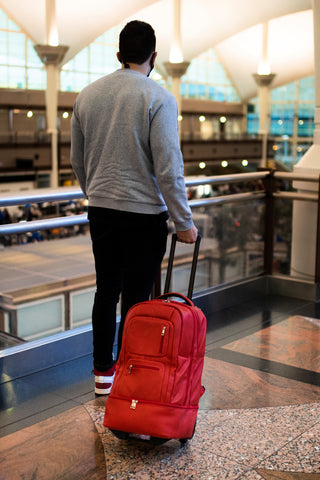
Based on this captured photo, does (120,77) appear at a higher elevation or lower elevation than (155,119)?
higher

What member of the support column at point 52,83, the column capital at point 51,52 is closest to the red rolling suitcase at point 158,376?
the support column at point 52,83

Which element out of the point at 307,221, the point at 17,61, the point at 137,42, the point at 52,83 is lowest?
the point at 307,221

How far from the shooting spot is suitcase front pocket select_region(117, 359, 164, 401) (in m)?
2.44

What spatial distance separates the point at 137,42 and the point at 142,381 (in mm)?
1474

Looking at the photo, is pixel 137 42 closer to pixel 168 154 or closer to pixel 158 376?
pixel 168 154

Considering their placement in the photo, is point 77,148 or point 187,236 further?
point 77,148

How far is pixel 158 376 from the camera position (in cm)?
245

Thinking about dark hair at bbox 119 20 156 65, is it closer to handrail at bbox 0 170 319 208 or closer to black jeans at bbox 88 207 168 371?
black jeans at bbox 88 207 168 371

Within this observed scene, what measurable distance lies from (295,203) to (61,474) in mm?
3916

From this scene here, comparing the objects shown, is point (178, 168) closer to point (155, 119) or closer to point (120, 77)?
point (155, 119)

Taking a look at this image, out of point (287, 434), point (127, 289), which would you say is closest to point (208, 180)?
point (127, 289)

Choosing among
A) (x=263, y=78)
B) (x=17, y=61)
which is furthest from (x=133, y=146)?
(x=263, y=78)

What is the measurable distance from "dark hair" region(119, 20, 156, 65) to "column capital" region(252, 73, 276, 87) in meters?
44.8

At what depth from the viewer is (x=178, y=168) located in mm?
2668
